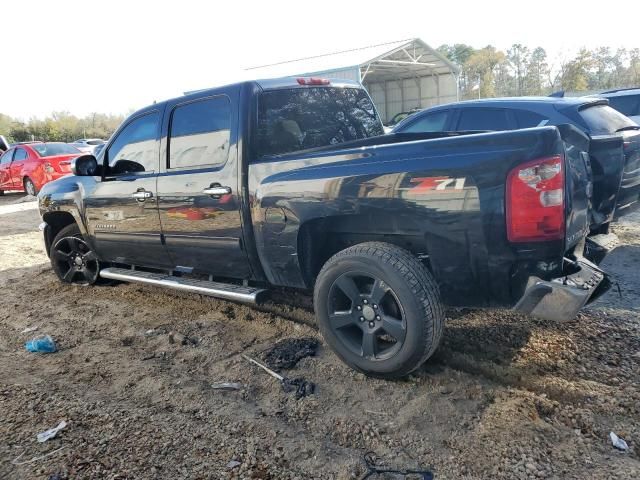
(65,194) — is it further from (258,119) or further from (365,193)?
(365,193)

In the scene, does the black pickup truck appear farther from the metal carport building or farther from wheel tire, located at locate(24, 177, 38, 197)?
the metal carport building

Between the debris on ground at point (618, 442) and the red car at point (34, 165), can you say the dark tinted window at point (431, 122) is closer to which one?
the debris on ground at point (618, 442)

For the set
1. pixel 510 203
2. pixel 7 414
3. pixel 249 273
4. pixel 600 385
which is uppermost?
pixel 510 203

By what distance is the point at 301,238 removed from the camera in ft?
11.5

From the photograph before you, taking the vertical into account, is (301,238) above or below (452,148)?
below

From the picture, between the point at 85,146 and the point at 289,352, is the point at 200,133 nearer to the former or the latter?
the point at 289,352

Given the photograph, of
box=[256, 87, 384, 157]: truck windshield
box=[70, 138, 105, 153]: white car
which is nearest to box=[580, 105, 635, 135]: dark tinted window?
box=[256, 87, 384, 157]: truck windshield

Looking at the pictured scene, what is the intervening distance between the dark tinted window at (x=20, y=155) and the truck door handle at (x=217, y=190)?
1325cm

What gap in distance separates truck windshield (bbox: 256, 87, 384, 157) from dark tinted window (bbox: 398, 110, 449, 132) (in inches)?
93.6

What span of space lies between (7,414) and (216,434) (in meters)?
1.40

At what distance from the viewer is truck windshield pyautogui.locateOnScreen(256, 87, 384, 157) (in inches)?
152

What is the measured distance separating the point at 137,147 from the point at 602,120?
4.98 meters

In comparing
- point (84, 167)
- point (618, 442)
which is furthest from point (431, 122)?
point (618, 442)

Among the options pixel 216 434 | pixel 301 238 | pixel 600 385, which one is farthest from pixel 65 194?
pixel 600 385
